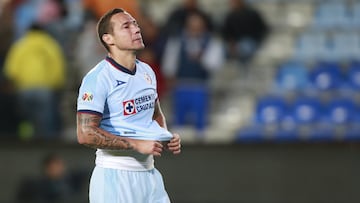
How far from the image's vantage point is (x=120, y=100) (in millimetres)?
6039

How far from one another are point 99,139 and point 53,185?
560 centimetres

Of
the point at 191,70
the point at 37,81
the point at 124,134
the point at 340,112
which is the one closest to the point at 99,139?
the point at 124,134

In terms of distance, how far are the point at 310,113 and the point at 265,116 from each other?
1.78 feet

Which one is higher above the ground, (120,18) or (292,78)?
(120,18)

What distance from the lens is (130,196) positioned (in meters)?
6.06

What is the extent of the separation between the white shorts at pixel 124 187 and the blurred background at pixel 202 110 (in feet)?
16.8

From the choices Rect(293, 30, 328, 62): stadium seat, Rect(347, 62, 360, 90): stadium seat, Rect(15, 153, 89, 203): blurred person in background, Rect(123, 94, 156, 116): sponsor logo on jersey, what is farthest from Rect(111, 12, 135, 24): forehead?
Rect(293, 30, 328, 62): stadium seat

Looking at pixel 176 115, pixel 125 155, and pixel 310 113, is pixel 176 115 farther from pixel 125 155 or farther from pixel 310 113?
pixel 125 155

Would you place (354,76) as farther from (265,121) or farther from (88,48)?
(88,48)

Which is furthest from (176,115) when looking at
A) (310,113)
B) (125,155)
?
(125,155)

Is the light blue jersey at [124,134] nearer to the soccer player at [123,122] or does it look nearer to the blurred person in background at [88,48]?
the soccer player at [123,122]

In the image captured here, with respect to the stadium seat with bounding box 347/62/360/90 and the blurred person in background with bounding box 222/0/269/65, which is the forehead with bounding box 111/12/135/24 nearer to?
the blurred person in background with bounding box 222/0/269/65

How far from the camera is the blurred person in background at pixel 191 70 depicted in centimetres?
1193

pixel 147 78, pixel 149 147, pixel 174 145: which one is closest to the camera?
pixel 149 147
